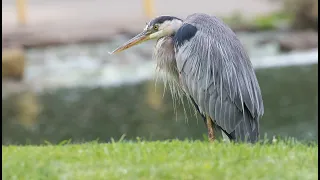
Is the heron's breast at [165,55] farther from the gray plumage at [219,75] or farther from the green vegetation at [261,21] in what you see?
the green vegetation at [261,21]

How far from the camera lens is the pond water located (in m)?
10.8

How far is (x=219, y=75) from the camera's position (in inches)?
225

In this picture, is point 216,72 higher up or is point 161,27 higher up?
point 161,27

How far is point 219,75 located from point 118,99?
7.39 metres

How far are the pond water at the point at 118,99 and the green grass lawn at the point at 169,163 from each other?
3969 millimetres

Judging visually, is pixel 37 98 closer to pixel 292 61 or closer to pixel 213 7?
pixel 292 61

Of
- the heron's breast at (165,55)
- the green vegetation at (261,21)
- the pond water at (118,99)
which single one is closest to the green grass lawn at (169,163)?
the heron's breast at (165,55)

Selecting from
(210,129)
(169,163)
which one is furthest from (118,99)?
(169,163)

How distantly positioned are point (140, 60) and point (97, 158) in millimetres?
10671

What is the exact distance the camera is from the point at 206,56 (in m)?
5.70

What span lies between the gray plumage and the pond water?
3.26 metres

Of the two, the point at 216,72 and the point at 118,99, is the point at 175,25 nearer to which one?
the point at 216,72

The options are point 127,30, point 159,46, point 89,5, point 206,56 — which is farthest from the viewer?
point 89,5

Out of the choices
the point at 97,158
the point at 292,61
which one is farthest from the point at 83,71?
the point at 97,158
